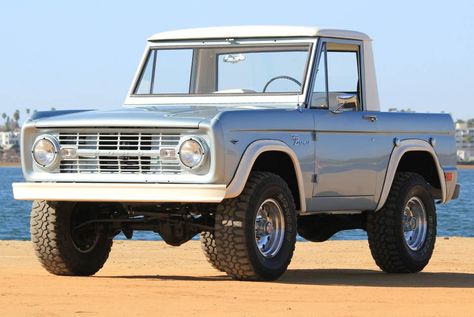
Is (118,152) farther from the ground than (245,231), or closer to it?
farther from the ground

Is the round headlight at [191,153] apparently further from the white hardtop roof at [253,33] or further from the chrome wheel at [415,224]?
the chrome wheel at [415,224]

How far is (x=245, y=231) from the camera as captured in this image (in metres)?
11.8

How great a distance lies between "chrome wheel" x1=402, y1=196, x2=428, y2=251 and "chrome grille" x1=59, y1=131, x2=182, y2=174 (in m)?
3.36

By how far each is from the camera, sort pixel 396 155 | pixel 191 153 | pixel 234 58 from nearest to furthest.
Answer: pixel 191 153
pixel 234 58
pixel 396 155

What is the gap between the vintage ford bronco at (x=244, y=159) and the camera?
11867mm

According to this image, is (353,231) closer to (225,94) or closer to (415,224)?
(415,224)

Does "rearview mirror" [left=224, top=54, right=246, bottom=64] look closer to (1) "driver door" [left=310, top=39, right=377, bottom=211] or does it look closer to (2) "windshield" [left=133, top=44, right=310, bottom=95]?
(2) "windshield" [left=133, top=44, right=310, bottom=95]

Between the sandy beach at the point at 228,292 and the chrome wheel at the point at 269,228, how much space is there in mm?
316

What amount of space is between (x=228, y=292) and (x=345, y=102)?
277 cm

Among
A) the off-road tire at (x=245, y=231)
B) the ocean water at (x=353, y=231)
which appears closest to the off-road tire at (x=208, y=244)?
the off-road tire at (x=245, y=231)

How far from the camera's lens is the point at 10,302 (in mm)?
10414

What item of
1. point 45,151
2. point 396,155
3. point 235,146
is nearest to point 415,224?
A: point 396,155

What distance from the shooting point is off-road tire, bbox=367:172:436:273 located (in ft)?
46.4

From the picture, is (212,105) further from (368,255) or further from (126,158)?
(368,255)
